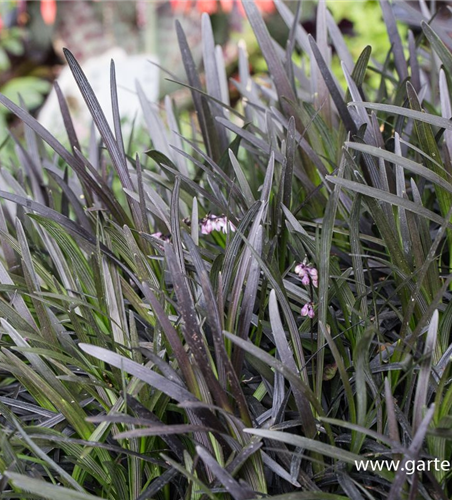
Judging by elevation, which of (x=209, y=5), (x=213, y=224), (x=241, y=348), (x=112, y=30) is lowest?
(x=241, y=348)

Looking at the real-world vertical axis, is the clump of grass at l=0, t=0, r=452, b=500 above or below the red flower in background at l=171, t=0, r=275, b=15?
below

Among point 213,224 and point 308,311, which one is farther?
point 213,224

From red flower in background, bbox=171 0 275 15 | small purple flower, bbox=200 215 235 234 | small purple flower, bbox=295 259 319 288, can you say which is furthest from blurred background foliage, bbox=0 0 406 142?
small purple flower, bbox=295 259 319 288

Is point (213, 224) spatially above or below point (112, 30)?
below

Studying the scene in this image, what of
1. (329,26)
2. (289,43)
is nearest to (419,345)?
(289,43)

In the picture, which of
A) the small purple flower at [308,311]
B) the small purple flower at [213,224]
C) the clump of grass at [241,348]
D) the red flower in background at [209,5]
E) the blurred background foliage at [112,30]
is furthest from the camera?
the blurred background foliage at [112,30]

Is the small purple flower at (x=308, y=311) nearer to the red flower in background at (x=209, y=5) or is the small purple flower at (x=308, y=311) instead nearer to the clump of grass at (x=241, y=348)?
the clump of grass at (x=241, y=348)

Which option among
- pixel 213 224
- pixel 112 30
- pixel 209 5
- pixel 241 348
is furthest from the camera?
pixel 112 30

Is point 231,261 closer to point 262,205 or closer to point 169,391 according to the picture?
point 262,205

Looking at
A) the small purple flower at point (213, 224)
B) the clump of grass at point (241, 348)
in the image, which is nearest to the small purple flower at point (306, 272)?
the clump of grass at point (241, 348)

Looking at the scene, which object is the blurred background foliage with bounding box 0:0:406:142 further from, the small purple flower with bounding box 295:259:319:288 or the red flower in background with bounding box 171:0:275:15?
the small purple flower with bounding box 295:259:319:288

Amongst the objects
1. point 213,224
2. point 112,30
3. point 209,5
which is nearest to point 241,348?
point 213,224

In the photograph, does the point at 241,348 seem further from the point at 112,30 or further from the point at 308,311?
the point at 112,30
